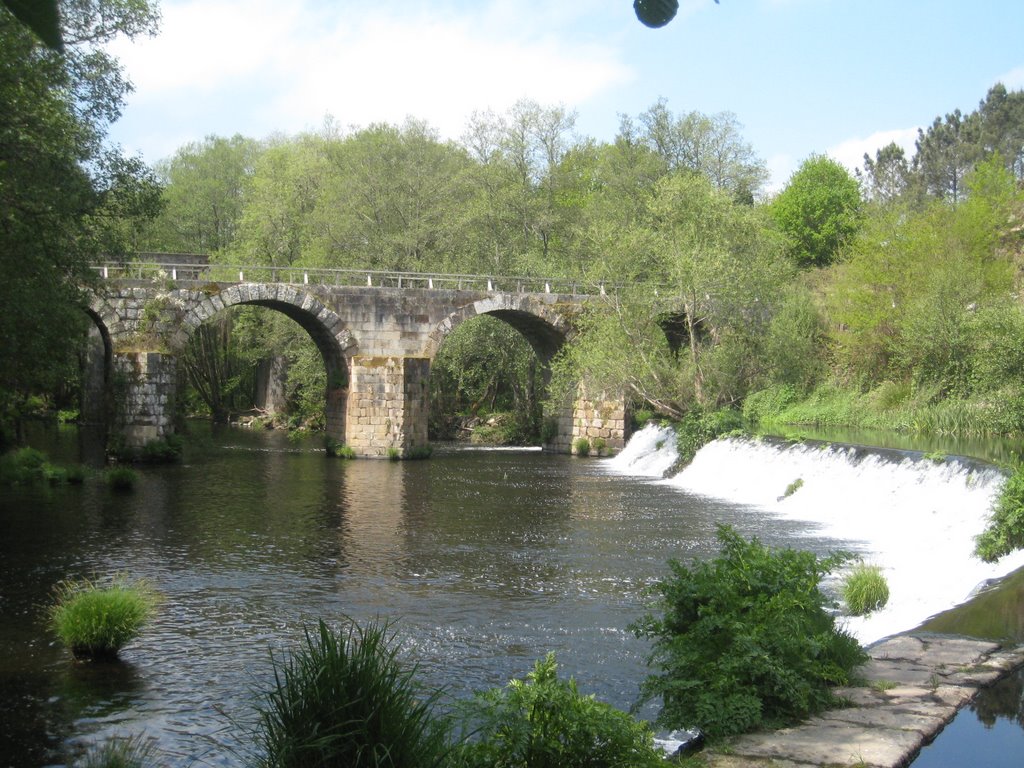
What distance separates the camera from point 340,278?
131 feet

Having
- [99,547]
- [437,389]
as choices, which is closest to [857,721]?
[99,547]

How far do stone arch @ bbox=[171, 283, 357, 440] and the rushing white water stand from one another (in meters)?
12.3

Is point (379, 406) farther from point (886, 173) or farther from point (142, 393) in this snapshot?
point (886, 173)

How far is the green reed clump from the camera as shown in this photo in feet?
19.9

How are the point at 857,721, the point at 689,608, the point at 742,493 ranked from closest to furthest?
the point at 857,721 < the point at 689,608 < the point at 742,493

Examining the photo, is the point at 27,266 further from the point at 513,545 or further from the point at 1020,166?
the point at 1020,166

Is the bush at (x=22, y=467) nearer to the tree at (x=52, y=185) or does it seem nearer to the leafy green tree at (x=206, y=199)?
the tree at (x=52, y=185)

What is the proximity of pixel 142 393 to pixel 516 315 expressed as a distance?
12.6 meters

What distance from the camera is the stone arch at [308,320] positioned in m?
30.3

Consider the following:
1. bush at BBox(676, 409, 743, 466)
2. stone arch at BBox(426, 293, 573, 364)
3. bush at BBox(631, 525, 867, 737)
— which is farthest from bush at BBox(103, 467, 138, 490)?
bush at BBox(631, 525, 867, 737)

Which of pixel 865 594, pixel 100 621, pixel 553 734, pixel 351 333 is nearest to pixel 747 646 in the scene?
pixel 553 734

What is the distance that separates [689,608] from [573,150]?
44.3 meters

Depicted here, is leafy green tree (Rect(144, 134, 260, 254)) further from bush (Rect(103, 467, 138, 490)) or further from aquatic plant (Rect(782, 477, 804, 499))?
aquatic plant (Rect(782, 477, 804, 499))

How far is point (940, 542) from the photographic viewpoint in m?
14.5
